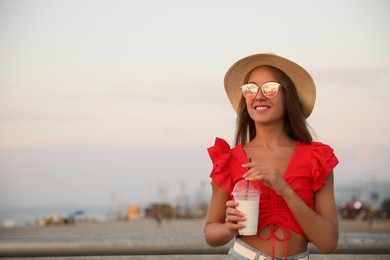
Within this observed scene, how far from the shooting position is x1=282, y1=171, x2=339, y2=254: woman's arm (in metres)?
→ 2.65

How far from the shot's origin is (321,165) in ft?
9.30

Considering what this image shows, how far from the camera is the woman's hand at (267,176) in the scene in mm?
2554

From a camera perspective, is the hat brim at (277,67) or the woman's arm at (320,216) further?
the hat brim at (277,67)

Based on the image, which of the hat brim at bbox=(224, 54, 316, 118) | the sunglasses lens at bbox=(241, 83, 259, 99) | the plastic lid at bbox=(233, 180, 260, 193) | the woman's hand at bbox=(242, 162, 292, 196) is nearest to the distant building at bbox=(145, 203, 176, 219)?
the hat brim at bbox=(224, 54, 316, 118)

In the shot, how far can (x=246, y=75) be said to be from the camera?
314cm

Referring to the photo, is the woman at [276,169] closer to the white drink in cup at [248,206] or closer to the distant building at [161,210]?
the white drink in cup at [248,206]

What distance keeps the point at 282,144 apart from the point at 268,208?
341mm

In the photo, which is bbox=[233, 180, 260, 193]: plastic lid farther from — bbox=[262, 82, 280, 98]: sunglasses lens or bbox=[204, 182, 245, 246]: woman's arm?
bbox=[262, 82, 280, 98]: sunglasses lens

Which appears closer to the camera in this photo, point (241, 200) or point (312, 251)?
point (241, 200)

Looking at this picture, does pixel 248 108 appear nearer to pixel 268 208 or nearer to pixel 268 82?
pixel 268 82

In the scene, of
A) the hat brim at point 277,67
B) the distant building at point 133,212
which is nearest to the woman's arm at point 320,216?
the hat brim at point 277,67

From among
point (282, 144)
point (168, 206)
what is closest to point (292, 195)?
point (282, 144)

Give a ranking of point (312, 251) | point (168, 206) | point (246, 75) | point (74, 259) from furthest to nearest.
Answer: point (168, 206)
point (74, 259)
point (312, 251)
point (246, 75)

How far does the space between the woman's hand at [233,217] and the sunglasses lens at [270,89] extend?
0.53 metres
